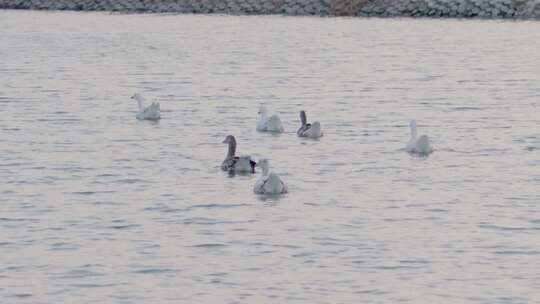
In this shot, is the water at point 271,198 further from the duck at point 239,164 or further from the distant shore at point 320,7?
the distant shore at point 320,7

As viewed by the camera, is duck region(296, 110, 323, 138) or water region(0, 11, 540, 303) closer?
water region(0, 11, 540, 303)

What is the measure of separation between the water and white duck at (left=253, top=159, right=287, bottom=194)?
14 centimetres

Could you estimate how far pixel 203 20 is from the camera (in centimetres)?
6562

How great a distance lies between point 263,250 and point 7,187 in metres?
5.15

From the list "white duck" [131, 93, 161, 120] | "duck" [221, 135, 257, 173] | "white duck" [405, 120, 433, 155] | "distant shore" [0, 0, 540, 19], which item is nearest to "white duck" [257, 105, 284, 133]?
"white duck" [131, 93, 161, 120]

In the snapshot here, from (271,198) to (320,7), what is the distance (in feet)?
152

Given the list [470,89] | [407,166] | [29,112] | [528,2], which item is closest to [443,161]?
[407,166]

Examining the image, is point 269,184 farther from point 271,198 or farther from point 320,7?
point 320,7

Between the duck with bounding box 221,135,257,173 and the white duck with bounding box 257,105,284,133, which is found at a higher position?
the white duck with bounding box 257,105,284,133

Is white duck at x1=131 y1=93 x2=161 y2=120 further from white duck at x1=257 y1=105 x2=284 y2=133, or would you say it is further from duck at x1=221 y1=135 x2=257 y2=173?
duck at x1=221 y1=135 x2=257 y2=173

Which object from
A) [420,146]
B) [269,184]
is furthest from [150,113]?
[269,184]

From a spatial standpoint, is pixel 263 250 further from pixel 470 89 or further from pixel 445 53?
pixel 445 53

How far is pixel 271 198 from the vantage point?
20.5 metres

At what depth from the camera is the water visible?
1570cm
